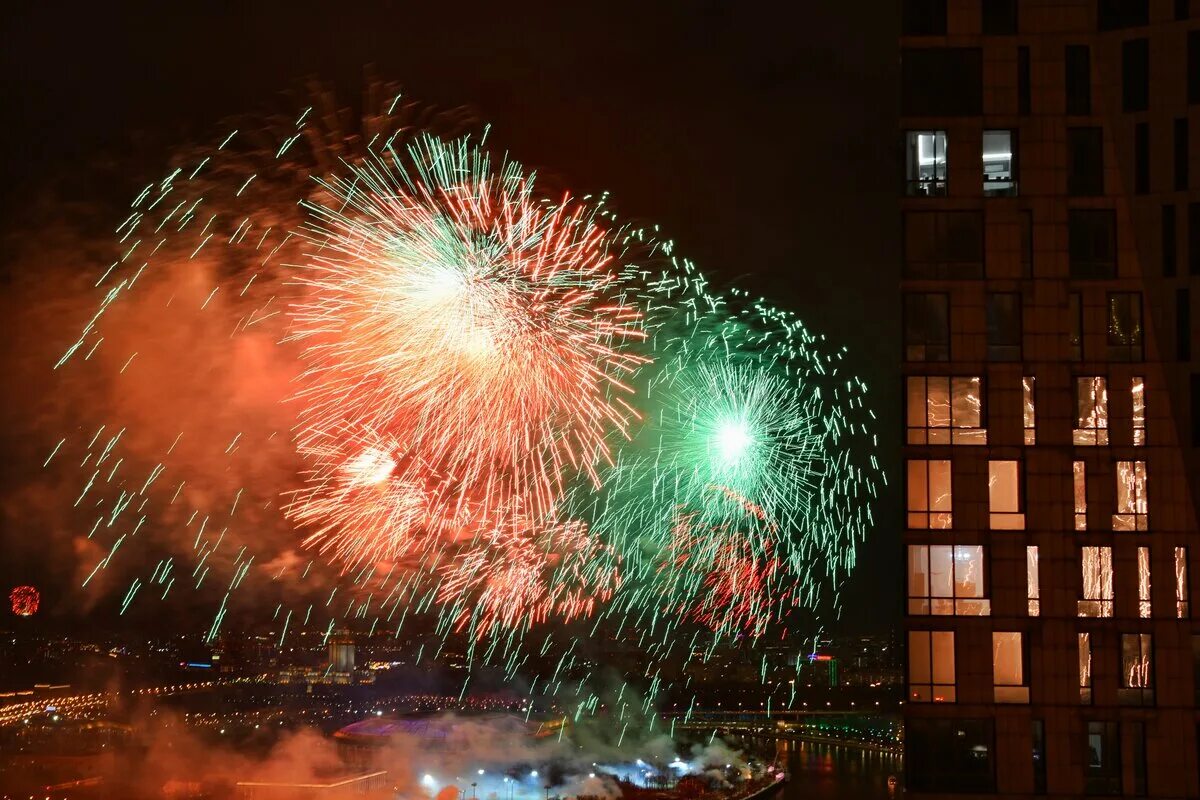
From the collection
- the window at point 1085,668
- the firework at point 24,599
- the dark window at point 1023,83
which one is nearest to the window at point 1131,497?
the window at point 1085,668

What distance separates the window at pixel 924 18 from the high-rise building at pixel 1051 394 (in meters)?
0.06

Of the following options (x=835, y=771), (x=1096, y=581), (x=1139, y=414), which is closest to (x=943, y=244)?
(x=1139, y=414)

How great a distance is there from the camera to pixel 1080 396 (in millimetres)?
29797

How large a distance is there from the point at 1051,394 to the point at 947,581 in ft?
17.0

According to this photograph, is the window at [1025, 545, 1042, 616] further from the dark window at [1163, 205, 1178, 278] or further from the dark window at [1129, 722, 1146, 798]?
the dark window at [1163, 205, 1178, 278]

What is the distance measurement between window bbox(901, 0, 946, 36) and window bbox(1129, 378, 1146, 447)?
10.0 metres

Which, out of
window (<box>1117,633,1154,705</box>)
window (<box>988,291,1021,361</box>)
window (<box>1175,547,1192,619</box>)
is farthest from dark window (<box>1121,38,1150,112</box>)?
window (<box>1117,633,1154,705</box>)

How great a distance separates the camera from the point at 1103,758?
94.1 feet

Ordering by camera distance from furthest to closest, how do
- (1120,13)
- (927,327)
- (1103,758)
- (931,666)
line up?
(1120,13)
(927,327)
(931,666)
(1103,758)

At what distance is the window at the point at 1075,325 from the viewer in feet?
97.8

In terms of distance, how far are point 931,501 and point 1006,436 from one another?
95.1 inches

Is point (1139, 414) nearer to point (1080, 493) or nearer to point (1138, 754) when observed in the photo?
point (1080, 493)

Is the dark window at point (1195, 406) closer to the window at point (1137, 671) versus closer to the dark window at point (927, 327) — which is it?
the window at point (1137, 671)

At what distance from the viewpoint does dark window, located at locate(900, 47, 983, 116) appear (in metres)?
30.7
